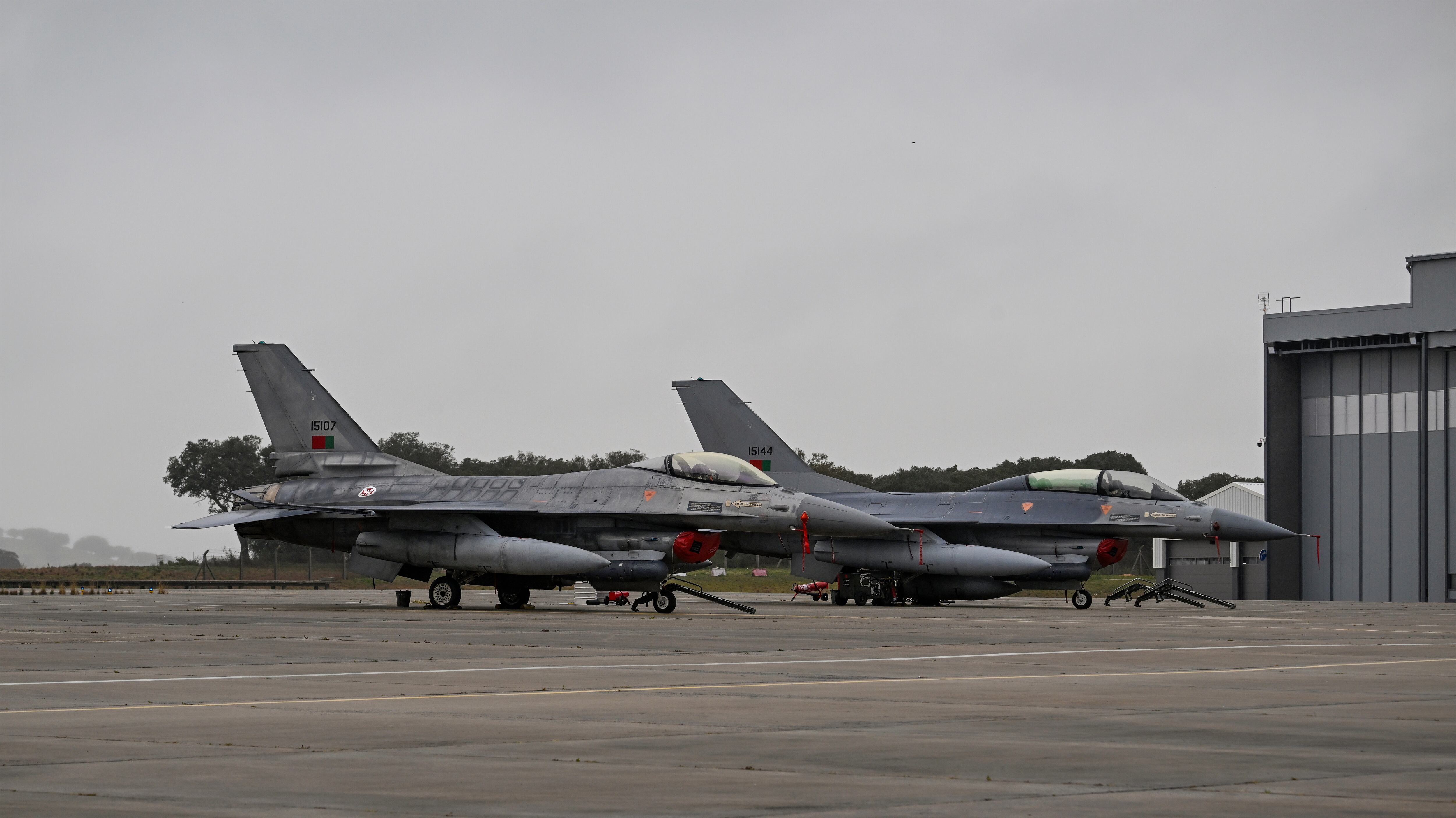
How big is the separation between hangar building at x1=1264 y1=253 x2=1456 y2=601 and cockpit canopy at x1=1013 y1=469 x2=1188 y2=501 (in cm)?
2294

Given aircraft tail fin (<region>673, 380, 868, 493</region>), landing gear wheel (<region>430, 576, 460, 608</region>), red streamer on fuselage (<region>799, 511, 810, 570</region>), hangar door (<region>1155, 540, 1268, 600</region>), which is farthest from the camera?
hangar door (<region>1155, 540, 1268, 600</region>)

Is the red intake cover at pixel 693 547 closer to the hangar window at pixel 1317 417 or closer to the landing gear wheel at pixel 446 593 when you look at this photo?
the landing gear wheel at pixel 446 593

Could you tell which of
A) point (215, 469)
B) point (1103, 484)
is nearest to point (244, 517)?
point (1103, 484)

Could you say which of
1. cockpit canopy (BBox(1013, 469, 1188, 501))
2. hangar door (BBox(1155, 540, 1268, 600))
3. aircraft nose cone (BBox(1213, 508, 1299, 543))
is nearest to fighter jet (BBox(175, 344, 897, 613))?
cockpit canopy (BBox(1013, 469, 1188, 501))

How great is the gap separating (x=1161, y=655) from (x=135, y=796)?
10.3 metres

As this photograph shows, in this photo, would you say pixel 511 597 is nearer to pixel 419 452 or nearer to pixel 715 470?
pixel 715 470

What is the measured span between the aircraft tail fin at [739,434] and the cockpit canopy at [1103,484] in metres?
5.36

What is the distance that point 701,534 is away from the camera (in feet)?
87.5

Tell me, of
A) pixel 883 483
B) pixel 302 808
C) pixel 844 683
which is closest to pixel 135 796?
pixel 302 808

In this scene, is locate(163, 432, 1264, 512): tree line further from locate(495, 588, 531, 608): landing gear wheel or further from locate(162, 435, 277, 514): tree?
locate(495, 588, 531, 608): landing gear wheel

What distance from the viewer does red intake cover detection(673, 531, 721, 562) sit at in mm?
26453

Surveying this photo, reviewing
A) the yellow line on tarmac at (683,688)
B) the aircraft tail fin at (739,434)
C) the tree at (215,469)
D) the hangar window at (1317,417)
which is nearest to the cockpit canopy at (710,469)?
the aircraft tail fin at (739,434)

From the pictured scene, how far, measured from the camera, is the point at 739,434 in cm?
3681

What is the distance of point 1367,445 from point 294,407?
3777 centimetres
